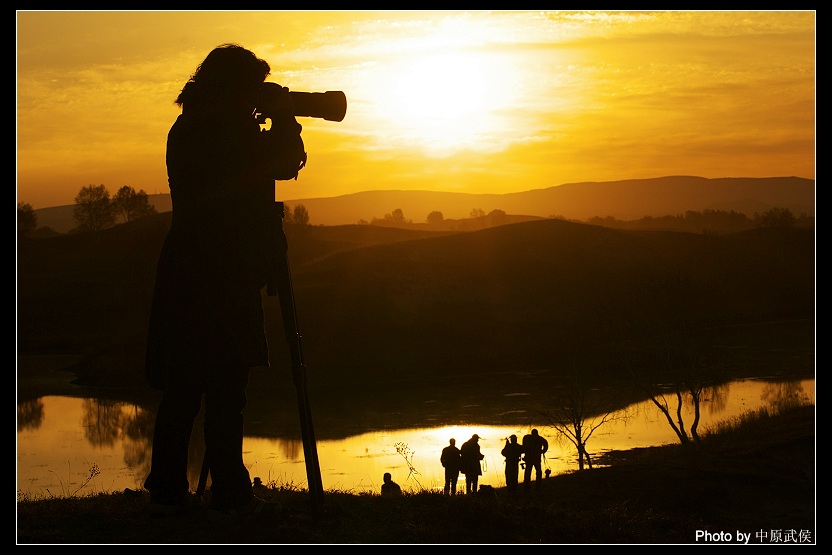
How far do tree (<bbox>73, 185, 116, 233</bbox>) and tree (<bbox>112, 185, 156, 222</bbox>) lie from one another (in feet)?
6.34

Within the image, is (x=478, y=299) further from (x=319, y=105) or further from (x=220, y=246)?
(x=220, y=246)

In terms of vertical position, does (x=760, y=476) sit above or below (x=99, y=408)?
below

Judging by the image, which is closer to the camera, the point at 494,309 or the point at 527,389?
the point at 527,389

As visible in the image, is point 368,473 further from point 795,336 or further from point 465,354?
point 795,336

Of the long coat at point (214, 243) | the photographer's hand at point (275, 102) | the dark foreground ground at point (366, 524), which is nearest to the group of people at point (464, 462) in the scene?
the dark foreground ground at point (366, 524)

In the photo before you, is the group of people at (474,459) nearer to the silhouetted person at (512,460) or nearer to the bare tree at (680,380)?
the silhouetted person at (512,460)

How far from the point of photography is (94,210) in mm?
140500

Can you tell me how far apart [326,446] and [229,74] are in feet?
94.8

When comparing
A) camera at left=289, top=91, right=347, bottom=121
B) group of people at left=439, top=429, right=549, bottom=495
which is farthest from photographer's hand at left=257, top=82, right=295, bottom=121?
group of people at left=439, top=429, right=549, bottom=495

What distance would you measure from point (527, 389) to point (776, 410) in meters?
15.2

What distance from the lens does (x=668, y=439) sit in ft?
112

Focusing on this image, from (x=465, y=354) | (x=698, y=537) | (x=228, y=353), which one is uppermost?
(x=465, y=354)

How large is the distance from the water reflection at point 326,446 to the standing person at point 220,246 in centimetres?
1647
